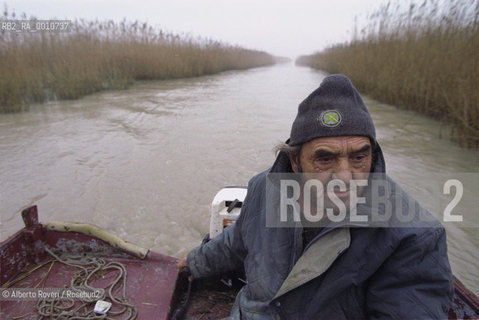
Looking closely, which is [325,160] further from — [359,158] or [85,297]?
[85,297]

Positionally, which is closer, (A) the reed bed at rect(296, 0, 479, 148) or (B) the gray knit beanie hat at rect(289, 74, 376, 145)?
(B) the gray knit beanie hat at rect(289, 74, 376, 145)

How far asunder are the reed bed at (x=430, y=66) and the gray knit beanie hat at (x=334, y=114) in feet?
15.3

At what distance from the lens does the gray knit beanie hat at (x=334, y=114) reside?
1.16 m

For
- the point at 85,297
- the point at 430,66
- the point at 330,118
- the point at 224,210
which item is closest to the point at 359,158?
the point at 330,118

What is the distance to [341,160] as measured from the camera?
118 cm

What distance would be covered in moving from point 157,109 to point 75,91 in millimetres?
2693

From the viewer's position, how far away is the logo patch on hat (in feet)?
3.81

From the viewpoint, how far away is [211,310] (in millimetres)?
2014

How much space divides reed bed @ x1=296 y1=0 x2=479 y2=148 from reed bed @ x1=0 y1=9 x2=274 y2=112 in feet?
27.7

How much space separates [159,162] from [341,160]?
4407mm

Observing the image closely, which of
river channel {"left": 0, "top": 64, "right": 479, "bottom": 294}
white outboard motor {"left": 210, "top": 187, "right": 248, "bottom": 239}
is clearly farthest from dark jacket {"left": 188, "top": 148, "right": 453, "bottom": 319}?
river channel {"left": 0, "top": 64, "right": 479, "bottom": 294}

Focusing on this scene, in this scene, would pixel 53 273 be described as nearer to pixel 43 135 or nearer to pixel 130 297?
pixel 130 297

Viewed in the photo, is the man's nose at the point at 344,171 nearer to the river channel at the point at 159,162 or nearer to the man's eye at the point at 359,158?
the man's eye at the point at 359,158

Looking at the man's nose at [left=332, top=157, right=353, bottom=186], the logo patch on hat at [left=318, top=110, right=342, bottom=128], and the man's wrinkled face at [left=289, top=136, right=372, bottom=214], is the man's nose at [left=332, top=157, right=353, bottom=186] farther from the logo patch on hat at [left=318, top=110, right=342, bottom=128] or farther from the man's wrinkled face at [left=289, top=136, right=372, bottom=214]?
the logo patch on hat at [left=318, top=110, right=342, bottom=128]
